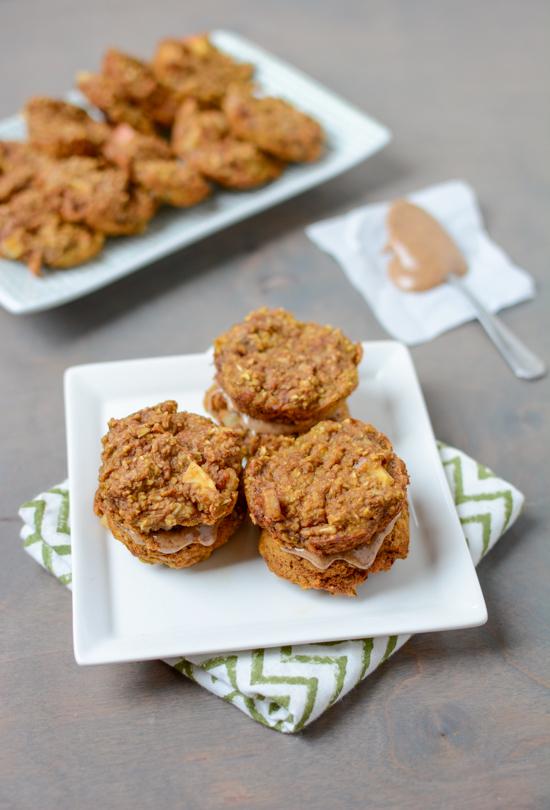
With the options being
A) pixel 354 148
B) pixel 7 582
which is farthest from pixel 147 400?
pixel 354 148

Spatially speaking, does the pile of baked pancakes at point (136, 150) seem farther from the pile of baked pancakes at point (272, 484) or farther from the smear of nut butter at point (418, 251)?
the pile of baked pancakes at point (272, 484)

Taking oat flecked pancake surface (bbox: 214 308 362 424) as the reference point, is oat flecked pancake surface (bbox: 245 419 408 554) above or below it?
below

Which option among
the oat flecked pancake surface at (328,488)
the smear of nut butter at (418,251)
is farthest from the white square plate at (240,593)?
the smear of nut butter at (418,251)

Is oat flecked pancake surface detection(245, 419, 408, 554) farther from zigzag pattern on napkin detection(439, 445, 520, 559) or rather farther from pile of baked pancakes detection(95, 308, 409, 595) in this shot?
zigzag pattern on napkin detection(439, 445, 520, 559)

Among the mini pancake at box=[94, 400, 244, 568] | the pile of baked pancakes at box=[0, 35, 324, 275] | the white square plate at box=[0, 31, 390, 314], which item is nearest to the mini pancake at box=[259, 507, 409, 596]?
the mini pancake at box=[94, 400, 244, 568]

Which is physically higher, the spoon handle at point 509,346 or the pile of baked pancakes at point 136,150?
the pile of baked pancakes at point 136,150
